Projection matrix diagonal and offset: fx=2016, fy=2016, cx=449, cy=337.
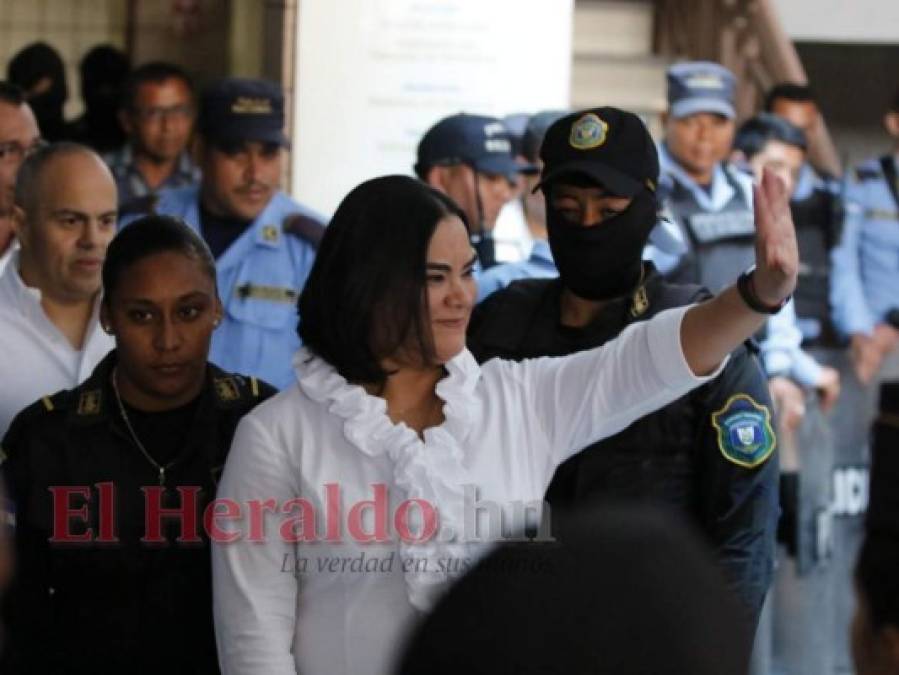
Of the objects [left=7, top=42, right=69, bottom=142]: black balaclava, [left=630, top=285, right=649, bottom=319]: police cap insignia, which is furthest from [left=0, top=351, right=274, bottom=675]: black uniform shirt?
[left=7, top=42, right=69, bottom=142]: black balaclava

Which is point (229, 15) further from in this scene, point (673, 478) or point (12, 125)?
point (673, 478)

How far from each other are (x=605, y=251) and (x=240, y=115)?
2.14 m

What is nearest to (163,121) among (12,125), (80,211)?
(12,125)

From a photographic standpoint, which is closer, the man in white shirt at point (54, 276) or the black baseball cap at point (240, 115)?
the man in white shirt at point (54, 276)

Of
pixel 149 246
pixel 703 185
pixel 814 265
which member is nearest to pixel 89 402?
pixel 149 246

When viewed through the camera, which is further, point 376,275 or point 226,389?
point 226,389

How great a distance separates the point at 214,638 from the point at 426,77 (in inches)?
135

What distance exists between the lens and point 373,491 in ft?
10.5

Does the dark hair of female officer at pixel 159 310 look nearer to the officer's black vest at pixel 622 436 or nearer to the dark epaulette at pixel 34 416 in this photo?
the dark epaulette at pixel 34 416

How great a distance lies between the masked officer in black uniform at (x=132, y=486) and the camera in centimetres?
360

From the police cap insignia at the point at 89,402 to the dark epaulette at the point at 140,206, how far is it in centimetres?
222

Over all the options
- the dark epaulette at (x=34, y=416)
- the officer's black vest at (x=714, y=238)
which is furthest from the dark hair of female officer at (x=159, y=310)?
the officer's black vest at (x=714, y=238)

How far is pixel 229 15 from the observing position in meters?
9.80

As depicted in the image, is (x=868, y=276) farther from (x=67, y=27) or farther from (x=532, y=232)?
(x=67, y=27)
